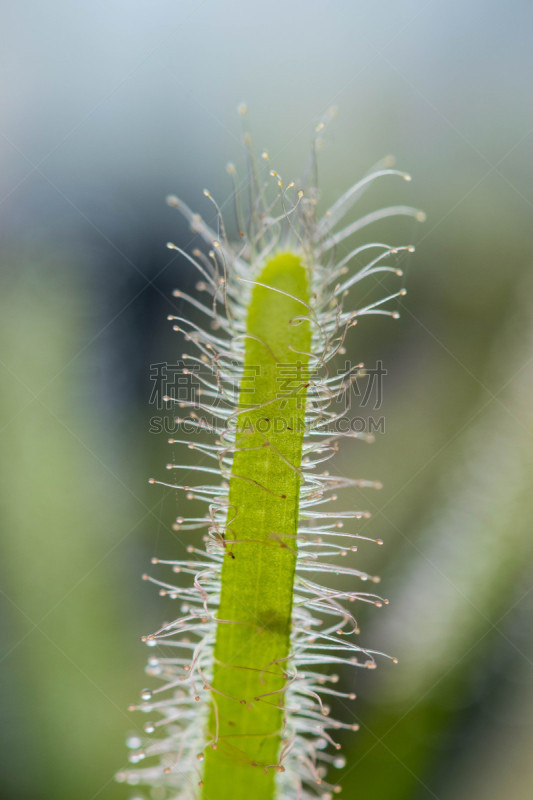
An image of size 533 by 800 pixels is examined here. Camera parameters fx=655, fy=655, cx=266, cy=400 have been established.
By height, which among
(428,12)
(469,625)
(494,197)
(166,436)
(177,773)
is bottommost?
(177,773)

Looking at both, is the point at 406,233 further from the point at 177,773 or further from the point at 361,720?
the point at 177,773

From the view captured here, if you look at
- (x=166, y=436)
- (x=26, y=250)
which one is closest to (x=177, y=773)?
(x=166, y=436)

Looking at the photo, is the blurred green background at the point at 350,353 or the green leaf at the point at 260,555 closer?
the green leaf at the point at 260,555

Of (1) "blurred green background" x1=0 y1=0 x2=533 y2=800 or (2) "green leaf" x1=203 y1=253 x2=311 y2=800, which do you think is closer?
(2) "green leaf" x1=203 y1=253 x2=311 y2=800

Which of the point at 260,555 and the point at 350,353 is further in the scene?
the point at 350,353

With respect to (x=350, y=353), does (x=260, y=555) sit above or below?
below

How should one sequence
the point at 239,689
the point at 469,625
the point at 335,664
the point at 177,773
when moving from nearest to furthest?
the point at 239,689 → the point at 177,773 → the point at 469,625 → the point at 335,664

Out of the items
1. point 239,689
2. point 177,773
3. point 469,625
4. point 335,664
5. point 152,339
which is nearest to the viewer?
point 239,689

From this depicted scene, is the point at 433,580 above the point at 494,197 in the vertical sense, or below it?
below
